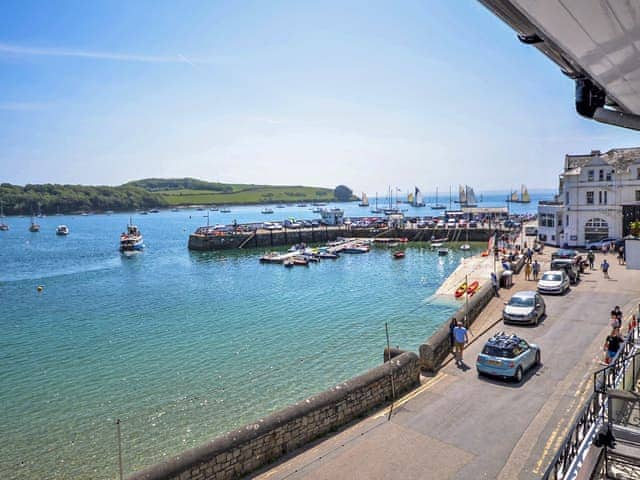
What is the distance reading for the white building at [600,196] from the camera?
44594mm

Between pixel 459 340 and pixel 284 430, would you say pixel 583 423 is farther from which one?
pixel 459 340

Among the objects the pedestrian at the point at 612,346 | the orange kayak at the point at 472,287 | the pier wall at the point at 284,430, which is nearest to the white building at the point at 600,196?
the orange kayak at the point at 472,287

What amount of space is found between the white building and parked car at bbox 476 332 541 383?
36663 mm

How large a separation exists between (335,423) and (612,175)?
44443 mm

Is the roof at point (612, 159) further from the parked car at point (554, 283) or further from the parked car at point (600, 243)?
the parked car at point (554, 283)

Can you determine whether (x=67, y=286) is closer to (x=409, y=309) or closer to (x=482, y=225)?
(x=409, y=309)

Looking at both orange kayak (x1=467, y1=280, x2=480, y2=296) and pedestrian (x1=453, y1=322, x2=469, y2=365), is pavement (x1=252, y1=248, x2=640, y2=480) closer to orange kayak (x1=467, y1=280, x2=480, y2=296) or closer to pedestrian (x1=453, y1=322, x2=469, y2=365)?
pedestrian (x1=453, y1=322, x2=469, y2=365)

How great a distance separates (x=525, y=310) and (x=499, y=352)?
770 cm

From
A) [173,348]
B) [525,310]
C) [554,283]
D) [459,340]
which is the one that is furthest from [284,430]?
[554,283]

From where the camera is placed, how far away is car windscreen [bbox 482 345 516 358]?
15.2m

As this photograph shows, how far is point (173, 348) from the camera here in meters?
27.4

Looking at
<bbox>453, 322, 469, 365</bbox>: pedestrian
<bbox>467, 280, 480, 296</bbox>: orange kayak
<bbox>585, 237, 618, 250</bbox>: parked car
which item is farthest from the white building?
<bbox>453, 322, 469, 365</bbox>: pedestrian

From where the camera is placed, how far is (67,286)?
171 ft

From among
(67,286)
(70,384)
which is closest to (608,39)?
(70,384)
